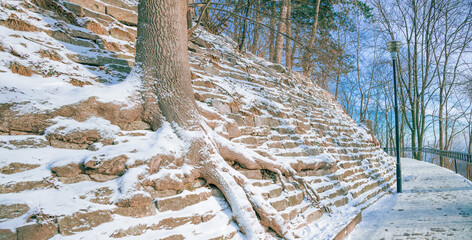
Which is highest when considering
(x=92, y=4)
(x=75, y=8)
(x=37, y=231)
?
(x=92, y=4)

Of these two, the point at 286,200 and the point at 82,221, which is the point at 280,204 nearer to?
the point at 286,200

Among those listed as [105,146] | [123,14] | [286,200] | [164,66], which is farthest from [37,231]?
[123,14]

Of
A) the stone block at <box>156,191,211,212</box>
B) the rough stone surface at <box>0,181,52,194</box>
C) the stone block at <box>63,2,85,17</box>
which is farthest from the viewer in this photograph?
the stone block at <box>63,2,85,17</box>

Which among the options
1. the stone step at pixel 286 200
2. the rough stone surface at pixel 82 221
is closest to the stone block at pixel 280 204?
the stone step at pixel 286 200

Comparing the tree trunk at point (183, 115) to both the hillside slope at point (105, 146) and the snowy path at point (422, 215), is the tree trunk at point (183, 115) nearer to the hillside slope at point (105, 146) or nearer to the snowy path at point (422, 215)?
the hillside slope at point (105, 146)

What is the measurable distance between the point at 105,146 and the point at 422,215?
5.61 m

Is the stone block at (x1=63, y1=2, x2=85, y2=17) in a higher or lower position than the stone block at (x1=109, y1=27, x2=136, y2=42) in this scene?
higher

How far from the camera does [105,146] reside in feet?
8.14

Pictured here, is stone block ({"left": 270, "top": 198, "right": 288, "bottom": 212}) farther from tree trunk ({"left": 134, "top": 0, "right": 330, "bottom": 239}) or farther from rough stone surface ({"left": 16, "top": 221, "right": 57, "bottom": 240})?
rough stone surface ({"left": 16, "top": 221, "right": 57, "bottom": 240})

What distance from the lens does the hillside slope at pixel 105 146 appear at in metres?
1.99

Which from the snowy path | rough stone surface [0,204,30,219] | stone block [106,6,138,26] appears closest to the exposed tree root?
rough stone surface [0,204,30,219]

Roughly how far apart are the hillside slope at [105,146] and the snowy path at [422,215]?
1.69ft

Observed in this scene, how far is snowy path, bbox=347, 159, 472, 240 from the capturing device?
152 inches

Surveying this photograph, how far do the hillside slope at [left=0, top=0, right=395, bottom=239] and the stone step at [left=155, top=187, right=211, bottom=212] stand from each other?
1 cm
